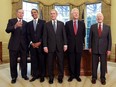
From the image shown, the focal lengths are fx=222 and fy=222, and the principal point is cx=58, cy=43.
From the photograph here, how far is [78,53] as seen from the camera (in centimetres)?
488

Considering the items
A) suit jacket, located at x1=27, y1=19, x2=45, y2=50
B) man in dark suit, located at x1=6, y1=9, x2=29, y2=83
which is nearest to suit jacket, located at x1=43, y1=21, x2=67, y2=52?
suit jacket, located at x1=27, y1=19, x2=45, y2=50

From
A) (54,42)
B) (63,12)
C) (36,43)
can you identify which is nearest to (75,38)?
(54,42)

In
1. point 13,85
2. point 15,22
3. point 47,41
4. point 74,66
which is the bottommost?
point 13,85

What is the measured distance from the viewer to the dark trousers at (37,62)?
15.9 ft

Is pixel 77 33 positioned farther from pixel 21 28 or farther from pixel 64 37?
pixel 21 28

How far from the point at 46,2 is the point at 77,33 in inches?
220

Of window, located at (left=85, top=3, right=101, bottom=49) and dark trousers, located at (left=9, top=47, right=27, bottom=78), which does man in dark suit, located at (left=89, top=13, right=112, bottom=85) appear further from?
window, located at (left=85, top=3, right=101, bottom=49)

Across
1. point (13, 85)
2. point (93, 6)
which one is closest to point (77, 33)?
point (13, 85)

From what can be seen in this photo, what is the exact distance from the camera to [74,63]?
16.2 ft

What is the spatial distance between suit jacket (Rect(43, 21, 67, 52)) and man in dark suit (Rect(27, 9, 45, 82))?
159mm

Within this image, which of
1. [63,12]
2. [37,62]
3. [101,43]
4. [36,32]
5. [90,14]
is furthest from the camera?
[63,12]

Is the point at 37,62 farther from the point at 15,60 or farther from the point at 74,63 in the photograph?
the point at 74,63

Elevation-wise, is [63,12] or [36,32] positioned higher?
[63,12]

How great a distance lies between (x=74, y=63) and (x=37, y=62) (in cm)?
82
